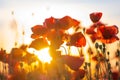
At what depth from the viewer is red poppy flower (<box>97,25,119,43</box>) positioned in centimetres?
702

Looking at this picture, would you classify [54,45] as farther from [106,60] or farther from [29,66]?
[29,66]

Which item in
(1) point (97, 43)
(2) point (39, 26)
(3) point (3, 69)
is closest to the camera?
(2) point (39, 26)

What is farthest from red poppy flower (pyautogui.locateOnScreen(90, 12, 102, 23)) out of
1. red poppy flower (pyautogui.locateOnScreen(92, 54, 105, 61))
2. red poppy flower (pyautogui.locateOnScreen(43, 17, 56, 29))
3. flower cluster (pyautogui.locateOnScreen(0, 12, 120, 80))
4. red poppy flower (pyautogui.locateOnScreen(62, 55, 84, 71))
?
red poppy flower (pyautogui.locateOnScreen(62, 55, 84, 71))

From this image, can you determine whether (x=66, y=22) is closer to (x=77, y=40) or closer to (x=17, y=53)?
(x=77, y=40)

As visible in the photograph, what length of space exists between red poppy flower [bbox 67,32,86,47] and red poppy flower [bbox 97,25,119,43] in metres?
0.65

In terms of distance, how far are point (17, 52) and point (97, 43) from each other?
6.03 feet

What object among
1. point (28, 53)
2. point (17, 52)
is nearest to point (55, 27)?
point (17, 52)

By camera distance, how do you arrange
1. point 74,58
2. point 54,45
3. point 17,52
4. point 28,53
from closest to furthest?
point 74,58
point 54,45
point 17,52
point 28,53

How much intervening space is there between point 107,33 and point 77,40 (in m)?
0.90

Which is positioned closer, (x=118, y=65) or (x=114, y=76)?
(x=114, y=76)

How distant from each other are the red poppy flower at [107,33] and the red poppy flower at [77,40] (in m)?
0.65

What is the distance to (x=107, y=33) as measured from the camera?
7.13 m

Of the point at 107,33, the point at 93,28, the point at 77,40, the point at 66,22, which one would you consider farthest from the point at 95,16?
the point at 66,22

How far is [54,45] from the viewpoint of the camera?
20.1 ft
